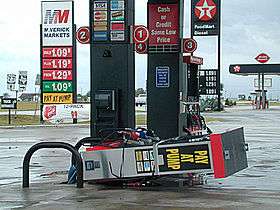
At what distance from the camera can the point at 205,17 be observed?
87.9 ft

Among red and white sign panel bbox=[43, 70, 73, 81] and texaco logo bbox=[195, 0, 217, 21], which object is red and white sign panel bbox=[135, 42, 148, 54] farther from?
red and white sign panel bbox=[43, 70, 73, 81]

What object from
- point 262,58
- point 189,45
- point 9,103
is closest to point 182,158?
point 189,45

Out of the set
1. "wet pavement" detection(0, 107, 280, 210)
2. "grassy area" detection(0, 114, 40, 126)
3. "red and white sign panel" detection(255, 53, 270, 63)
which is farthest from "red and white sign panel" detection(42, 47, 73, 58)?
"red and white sign panel" detection(255, 53, 270, 63)

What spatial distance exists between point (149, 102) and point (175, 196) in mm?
5186

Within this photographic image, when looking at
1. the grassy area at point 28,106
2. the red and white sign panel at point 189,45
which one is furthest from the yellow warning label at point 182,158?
the grassy area at point 28,106

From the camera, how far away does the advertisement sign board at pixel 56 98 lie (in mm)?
37250

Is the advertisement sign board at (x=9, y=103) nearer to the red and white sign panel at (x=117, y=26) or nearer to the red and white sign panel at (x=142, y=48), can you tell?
the red and white sign panel at (x=142, y=48)

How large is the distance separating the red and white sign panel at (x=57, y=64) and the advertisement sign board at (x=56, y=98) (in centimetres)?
163

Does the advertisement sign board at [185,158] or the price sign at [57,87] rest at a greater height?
the price sign at [57,87]

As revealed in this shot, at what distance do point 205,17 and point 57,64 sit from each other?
1270cm

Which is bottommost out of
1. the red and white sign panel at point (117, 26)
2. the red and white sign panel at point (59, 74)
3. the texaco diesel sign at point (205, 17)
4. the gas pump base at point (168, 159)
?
the gas pump base at point (168, 159)

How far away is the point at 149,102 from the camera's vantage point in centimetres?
1584

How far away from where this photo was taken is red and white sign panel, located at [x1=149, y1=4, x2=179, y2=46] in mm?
15516

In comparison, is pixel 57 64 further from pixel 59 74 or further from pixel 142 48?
pixel 142 48
